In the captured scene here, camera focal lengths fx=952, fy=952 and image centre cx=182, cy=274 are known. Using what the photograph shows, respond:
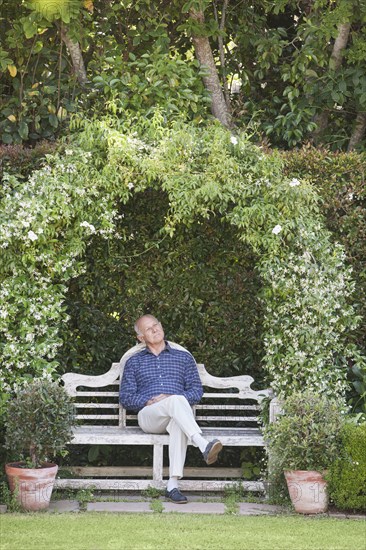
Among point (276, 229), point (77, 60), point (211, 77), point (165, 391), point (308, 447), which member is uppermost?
point (77, 60)

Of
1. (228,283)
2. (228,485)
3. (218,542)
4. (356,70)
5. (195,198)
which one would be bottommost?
(228,485)

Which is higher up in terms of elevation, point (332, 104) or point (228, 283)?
point (332, 104)

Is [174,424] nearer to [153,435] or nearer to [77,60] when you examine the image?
[153,435]

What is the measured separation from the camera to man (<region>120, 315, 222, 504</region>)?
19.4ft

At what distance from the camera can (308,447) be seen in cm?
551

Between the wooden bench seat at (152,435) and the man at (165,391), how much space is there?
15 centimetres

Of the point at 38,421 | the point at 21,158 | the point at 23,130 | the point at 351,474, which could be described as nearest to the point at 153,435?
the point at 38,421

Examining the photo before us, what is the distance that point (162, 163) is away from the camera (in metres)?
6.18

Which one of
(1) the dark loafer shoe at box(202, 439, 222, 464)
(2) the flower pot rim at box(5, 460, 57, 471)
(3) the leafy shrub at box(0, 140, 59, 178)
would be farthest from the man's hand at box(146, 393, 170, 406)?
(3) the leafy shrub at box(0, 140, 59, 178)

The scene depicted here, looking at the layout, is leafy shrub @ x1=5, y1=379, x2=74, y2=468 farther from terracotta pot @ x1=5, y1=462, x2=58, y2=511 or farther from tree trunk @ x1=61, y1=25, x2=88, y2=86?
tree trunk @ x1=61, y1=25, x2=88, y2=86

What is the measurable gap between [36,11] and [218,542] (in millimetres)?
4541

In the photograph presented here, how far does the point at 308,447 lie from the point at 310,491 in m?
0.25

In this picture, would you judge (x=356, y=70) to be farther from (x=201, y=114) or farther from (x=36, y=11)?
(x=36, y=11)

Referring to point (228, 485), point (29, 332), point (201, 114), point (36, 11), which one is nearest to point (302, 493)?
point (228, 485)
